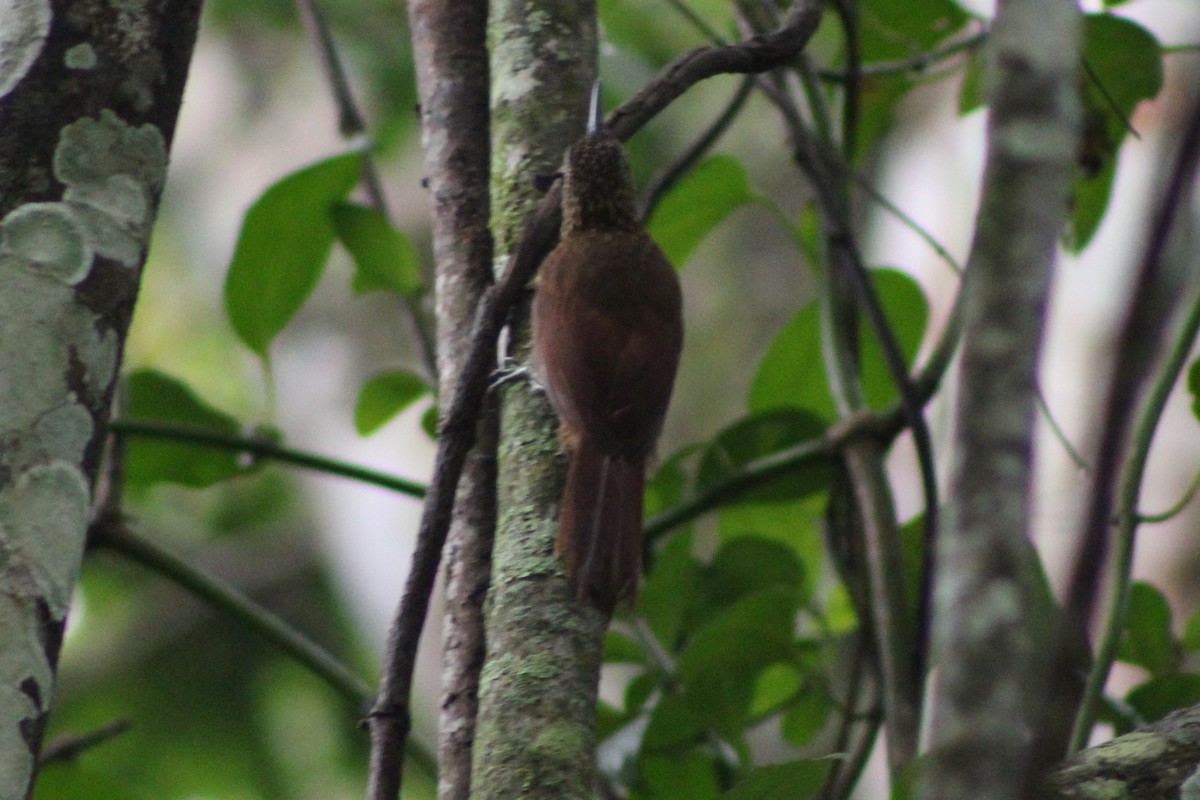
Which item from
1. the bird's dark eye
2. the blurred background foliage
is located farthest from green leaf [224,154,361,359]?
the bird's dark eye

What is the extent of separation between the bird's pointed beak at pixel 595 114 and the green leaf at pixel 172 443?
88 cm

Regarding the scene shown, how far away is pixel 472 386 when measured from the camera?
4.61 feet

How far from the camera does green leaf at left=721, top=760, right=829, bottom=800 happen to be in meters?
1.30

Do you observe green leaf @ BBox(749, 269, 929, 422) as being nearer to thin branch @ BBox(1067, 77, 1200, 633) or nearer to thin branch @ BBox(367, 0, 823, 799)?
thin branch @ BBox(367, 0, 823, 799)

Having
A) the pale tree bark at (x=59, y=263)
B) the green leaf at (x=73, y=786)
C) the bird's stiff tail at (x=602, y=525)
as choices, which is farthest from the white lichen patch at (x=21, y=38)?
the green leaf at (x=73, y=786)

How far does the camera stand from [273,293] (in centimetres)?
233

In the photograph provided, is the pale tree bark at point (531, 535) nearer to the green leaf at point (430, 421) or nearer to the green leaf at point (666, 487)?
the green leaf at point (430, 421)

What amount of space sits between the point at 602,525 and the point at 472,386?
0.27 m

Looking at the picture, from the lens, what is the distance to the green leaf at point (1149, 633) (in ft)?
6.82

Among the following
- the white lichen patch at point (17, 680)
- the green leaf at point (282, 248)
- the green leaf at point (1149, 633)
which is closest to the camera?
the white lichen patch at point (17, 680)

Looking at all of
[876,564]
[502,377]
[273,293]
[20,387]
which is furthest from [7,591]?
[876,564]

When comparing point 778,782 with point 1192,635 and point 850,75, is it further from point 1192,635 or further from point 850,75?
point 850,75

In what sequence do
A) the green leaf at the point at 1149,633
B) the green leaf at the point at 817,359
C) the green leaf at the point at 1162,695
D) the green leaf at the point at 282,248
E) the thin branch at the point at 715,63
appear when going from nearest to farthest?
the thin branch at the point at 715,63
the green leaf at the point at 1162,695
the green leaf at the point at 1149,633
the green leaf at the point at 282,248
the green leaf at the point at 817,359

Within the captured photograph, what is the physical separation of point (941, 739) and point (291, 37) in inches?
263
